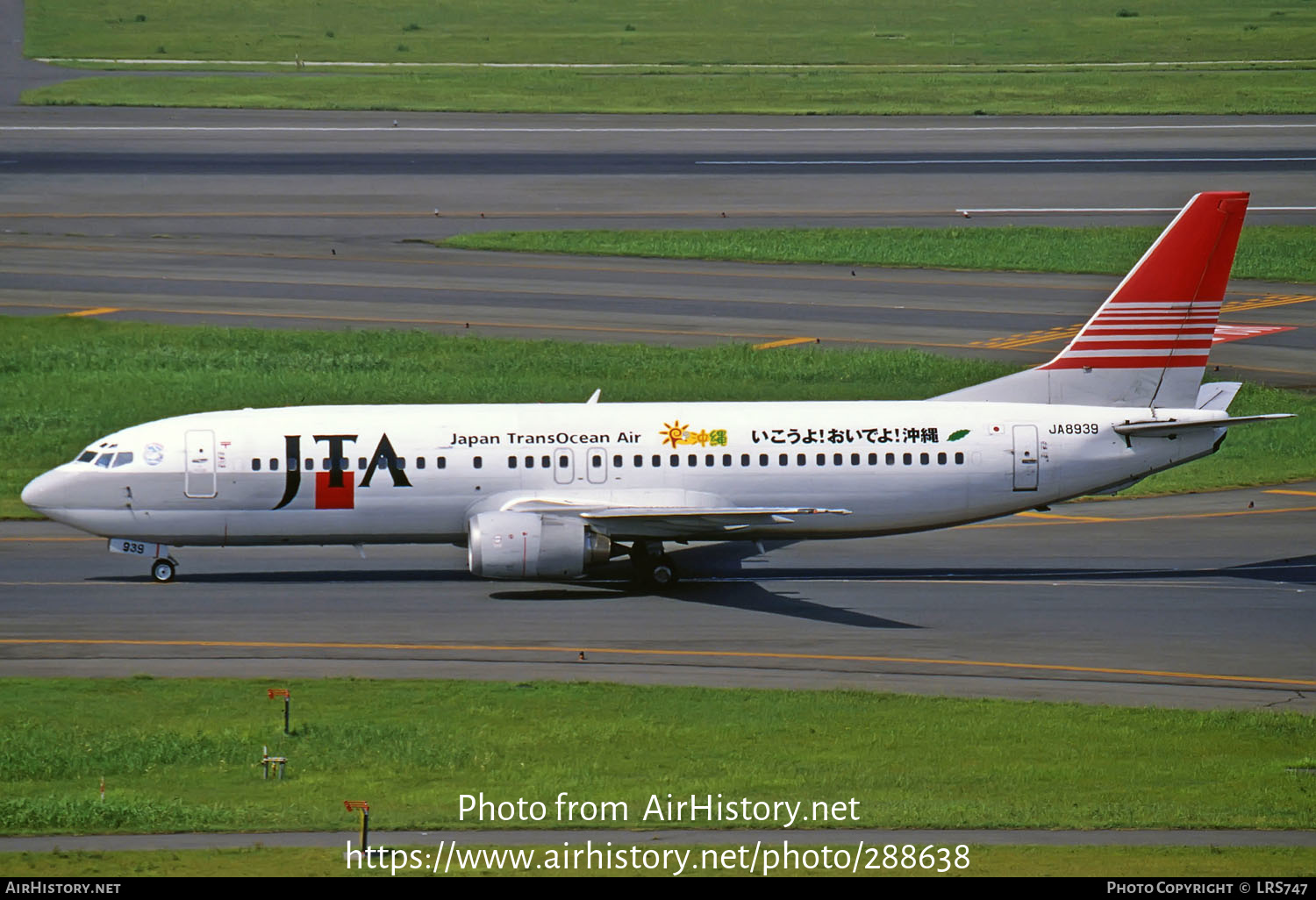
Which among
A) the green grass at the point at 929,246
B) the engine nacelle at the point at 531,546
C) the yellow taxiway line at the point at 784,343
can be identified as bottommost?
the engine nacelle at the point at 531,546

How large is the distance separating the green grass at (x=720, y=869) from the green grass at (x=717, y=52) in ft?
318

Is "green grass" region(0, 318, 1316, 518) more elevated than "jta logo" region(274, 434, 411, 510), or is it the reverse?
"green grass" region(0, 318, 1316, 518)

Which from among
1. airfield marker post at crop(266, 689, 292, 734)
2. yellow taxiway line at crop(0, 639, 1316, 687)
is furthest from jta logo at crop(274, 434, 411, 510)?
airfield marker post at crop(266, 689, 292, 734)

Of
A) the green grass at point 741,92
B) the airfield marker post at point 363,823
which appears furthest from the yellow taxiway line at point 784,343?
the green grass at point 741,92

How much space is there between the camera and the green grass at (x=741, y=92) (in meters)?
122

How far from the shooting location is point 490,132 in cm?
11288

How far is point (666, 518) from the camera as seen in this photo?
4656cm

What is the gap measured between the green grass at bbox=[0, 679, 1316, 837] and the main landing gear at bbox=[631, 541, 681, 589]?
9.31 m

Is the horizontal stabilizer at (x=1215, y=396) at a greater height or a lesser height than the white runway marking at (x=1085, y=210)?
lesser

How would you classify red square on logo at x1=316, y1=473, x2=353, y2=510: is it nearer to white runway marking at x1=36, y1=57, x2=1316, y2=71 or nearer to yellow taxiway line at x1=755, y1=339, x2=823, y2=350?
yellow taxiway line at x1=755, y1=339, x2=823, y2=350

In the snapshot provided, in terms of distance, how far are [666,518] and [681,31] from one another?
437 ft

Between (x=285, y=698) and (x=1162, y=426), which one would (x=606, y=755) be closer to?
(x=285, y=698)

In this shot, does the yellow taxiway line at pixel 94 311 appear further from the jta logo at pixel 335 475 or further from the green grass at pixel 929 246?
the jta logo at pixel 335 475

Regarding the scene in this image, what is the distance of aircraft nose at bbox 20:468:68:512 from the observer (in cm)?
4775
